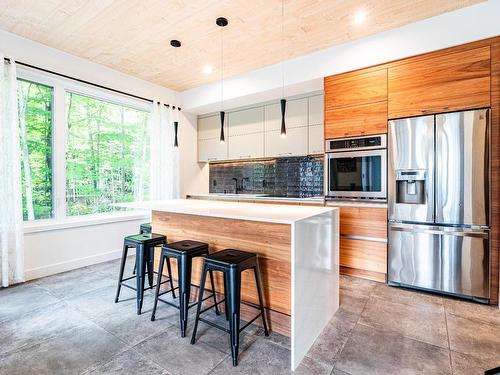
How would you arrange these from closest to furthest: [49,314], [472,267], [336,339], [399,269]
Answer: [336,339] → [49,314] → [472,267] → [399,269]

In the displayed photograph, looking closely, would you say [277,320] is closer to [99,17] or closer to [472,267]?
[472,267]

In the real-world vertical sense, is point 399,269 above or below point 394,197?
below

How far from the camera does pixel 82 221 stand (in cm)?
Answer: 364

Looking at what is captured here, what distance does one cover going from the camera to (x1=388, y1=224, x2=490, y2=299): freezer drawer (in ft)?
8.30

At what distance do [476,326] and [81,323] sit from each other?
3.23 metres

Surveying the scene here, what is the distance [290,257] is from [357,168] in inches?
68.4

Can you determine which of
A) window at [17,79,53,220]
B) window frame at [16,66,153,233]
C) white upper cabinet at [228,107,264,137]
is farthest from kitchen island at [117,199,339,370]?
white upper cabinet at [228,107,264,137]

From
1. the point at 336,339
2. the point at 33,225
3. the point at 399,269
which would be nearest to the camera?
the point at 336,339

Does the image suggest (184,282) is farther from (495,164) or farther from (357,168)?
(495,164)

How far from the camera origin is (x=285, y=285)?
2.02 metres

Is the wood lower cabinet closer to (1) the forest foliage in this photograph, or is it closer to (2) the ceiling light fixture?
(2) the ceiling light fixture

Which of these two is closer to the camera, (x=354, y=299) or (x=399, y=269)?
(x=354, y=299)

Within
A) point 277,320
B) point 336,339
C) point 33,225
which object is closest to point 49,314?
point 33,225

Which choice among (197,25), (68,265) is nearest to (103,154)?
(68,265)
